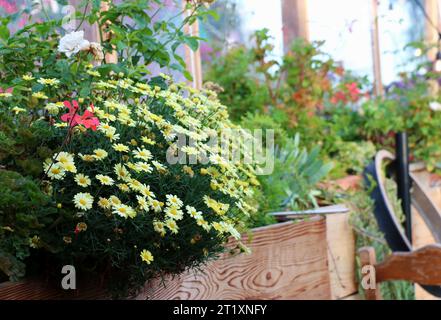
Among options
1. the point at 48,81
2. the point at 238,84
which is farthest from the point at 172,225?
the point at 238,84

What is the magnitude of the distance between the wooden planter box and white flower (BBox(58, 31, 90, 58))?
1.77ft

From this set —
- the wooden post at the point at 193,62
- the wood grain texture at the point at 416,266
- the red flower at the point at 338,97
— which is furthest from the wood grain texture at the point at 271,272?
the red flower at the point at 338,97

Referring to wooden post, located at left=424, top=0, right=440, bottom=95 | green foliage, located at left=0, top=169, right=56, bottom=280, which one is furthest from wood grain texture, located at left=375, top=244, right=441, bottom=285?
wooden post, located at left=424, top=0, right=440, bottom=95

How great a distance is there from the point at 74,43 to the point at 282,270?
1.15m

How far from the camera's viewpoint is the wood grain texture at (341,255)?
2.68 m

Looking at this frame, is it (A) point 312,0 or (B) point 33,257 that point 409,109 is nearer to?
(A) point 312,0

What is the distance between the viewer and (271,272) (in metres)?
2.27

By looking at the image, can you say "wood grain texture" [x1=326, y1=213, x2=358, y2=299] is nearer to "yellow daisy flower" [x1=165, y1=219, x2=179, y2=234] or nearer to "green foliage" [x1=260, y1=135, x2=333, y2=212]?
"green foliage" [x1=260, y1=135, x2=333, y2=212]

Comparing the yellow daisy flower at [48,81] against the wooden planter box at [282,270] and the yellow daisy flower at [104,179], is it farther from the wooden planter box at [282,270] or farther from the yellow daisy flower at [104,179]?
the wooden planter box at [282,270]

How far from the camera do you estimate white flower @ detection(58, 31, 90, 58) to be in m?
1.51

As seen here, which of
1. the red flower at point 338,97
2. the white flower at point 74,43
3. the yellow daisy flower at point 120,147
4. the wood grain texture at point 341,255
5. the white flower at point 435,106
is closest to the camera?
the yellow daisy flower at point 120,147

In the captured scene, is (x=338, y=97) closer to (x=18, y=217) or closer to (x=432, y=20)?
(x=432, y=20)

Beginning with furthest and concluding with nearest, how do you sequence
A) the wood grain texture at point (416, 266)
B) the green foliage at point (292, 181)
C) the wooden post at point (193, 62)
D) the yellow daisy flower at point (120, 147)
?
the wooden post at point (193, 62) < the green foliage at point (292, 181) < the wood grain texture at point (416, 266) < the yellow daisy flower at point (120, 147)

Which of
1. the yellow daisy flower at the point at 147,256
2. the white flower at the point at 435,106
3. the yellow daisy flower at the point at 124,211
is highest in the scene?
the white flower at the point at 435,106
